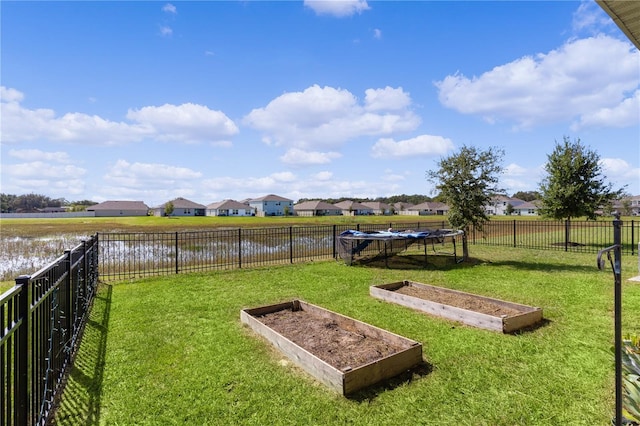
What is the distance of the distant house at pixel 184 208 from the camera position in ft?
295

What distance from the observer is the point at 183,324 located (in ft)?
19.8

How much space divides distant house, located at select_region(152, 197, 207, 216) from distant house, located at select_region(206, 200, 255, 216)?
3.48m

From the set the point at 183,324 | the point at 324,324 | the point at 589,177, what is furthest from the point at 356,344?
the point at 589,177

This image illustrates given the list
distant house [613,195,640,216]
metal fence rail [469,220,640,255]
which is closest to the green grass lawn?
distant house [613,195,640,216]

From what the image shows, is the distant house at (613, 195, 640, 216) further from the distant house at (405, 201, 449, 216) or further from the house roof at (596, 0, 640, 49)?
the distant house at (405, 201, 449, 216)

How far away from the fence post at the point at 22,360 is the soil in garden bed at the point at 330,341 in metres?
2.86

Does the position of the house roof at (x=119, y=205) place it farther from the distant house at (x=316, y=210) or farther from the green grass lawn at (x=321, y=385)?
the green grass lawn at (x=321, y=385)

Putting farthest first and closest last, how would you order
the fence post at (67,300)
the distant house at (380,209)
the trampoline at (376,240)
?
the distant house at (380,209)
the trampoline at (376,240)
the fence post at (67,300)

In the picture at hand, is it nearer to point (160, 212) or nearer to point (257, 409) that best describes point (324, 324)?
point (257, 409)

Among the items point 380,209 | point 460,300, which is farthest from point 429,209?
point 460,300

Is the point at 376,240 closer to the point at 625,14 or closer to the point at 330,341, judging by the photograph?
the point at 330,341

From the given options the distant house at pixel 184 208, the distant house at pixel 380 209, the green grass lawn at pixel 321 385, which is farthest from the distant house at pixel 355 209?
the green grass lawn at pixel 321 385

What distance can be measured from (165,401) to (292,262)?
350 inches

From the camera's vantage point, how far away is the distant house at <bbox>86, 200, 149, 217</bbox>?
269 feet
